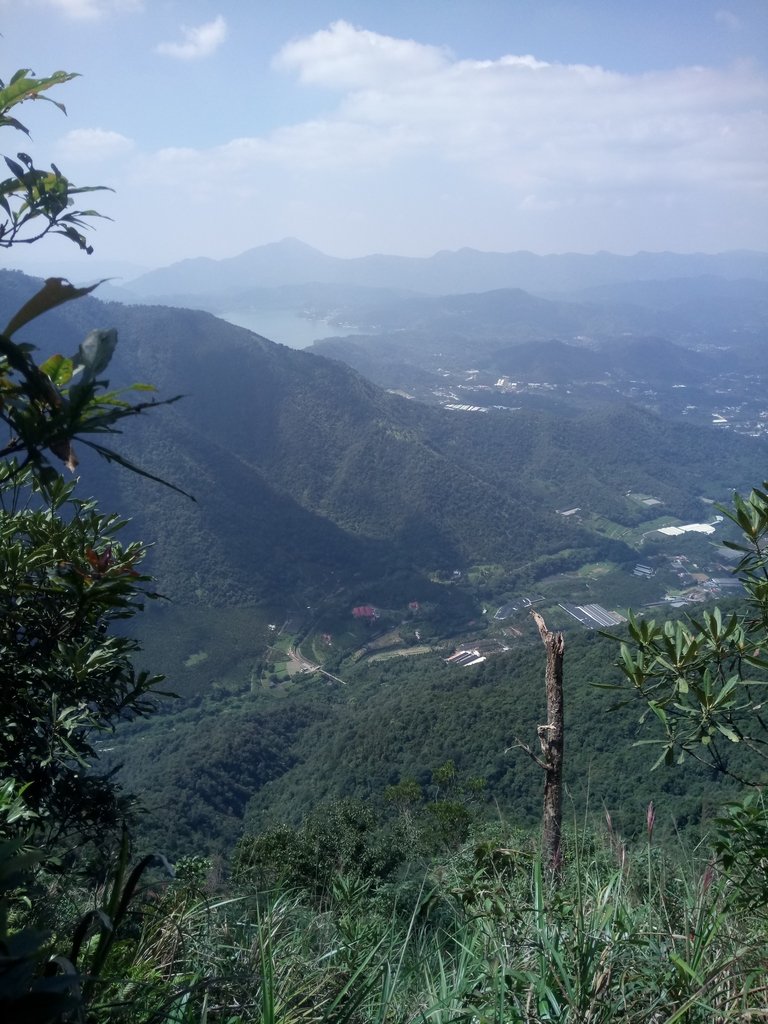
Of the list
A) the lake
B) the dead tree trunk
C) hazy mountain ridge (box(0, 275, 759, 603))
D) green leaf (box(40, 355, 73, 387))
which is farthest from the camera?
the lake

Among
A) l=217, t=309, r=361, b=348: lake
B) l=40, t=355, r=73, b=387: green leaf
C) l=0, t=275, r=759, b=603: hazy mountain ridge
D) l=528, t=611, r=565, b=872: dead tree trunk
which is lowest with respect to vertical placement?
l=0, t=275, r=759, b=603: hazy mountain ridge

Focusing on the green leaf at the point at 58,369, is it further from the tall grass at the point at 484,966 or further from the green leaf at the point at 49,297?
the tall grass at the point at 484,966

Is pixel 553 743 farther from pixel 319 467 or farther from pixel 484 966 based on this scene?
pixel 319 467

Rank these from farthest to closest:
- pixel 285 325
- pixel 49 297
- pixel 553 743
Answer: pixel 285 325 → pixel 553 743 → pixel 49 297

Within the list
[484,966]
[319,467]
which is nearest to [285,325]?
[319,467]

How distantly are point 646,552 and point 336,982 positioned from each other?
53.8 metres

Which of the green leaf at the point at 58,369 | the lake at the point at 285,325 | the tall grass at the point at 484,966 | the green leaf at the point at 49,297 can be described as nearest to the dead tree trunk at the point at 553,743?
the tall grass at the point at 484,966

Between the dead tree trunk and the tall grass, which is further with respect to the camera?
the dead tree trunk

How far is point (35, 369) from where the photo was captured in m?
1.04

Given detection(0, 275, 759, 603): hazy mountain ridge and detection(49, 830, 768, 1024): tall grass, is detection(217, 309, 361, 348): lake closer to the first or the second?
detection(0, 275, 759, 603): hazy mountain ridge

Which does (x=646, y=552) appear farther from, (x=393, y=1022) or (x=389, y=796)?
(x=393, y=1022)

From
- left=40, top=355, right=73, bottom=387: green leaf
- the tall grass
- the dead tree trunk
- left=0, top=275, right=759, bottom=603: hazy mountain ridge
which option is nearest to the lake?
left=0, top=275, right=759, bottom=603: hazy mountain ridge

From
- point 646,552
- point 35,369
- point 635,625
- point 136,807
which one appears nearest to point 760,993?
point 635,625

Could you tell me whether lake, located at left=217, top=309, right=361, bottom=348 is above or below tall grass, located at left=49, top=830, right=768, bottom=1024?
above
